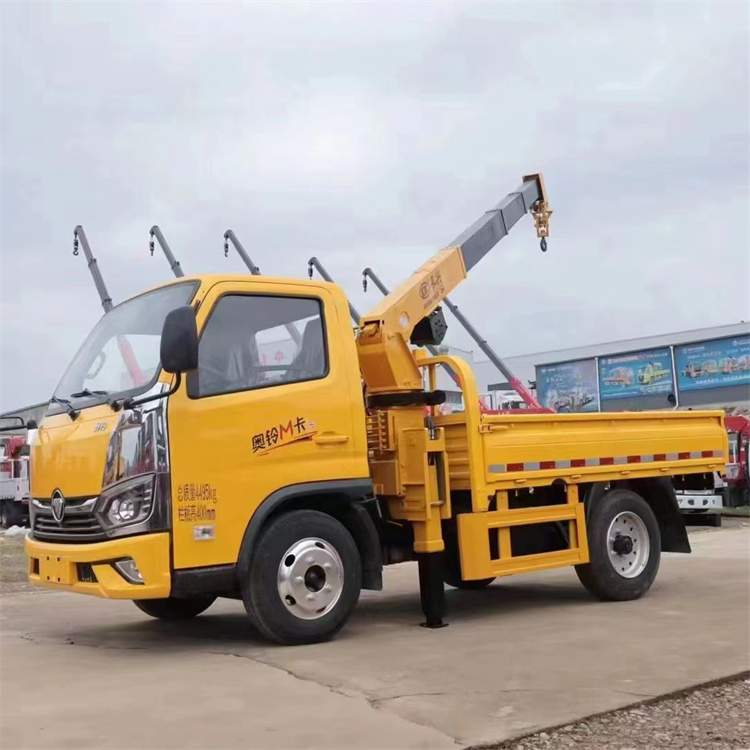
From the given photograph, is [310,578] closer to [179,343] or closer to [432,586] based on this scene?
[432,586]

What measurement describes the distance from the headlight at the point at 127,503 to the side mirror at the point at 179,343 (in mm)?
715

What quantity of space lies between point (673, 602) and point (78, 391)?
17.0ft

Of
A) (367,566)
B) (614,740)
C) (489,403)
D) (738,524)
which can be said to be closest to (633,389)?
(489,403)

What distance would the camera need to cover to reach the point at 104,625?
8.04 metres

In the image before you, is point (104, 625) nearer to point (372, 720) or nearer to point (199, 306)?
point (199, 306)

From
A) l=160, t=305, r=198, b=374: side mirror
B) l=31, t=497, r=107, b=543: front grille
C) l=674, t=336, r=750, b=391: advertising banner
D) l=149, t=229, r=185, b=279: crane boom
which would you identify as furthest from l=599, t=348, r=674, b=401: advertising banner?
l=160, t=305, r=198, b=374: side mirror

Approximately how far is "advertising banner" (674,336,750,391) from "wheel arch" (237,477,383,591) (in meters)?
23.9

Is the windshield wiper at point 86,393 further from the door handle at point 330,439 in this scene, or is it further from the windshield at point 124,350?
the door handle at point 330,439

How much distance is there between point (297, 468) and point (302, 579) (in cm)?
74

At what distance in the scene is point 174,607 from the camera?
798cm

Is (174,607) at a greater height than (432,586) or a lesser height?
lesser

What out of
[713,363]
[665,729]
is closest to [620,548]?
[665,729]

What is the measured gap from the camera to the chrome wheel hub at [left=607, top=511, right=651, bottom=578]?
844 centimetres

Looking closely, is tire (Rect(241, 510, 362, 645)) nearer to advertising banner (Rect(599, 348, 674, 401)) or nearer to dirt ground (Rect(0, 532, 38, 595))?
dirt ground (Rect(0, 532, 38, 595))
